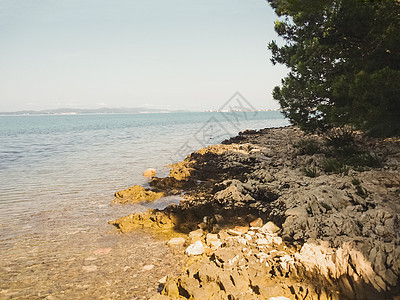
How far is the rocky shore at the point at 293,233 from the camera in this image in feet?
12.4

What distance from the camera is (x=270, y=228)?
5711 mm

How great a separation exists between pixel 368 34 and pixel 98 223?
378 inches

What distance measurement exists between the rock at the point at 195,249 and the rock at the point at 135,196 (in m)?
4.30

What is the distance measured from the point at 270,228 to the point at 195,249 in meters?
1.72

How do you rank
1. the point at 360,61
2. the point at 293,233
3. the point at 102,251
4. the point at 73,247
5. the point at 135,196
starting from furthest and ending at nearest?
the point at 135,196, the point at 360,61, the point at 73,247, the point at 102,251, the point at 293,233

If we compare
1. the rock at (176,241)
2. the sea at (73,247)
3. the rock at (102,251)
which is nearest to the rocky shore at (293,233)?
the rock at (176,241)

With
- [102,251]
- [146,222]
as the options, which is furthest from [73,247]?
[146,222]

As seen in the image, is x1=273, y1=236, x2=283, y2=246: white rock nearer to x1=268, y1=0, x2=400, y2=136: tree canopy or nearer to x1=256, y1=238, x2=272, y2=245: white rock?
x1=256, y1=238, x2=272, y2=245: white rock

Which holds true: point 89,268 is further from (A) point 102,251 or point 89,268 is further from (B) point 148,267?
(B) point 148,267

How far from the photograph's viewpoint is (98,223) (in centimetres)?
743

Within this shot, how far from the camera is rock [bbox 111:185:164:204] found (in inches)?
370

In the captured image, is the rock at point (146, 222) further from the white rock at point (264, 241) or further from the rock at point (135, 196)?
the white rock at point (264, 241)

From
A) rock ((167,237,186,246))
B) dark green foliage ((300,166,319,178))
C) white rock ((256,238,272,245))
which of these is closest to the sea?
rock ((167,237,186,246))

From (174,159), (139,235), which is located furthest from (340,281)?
(174,159)
